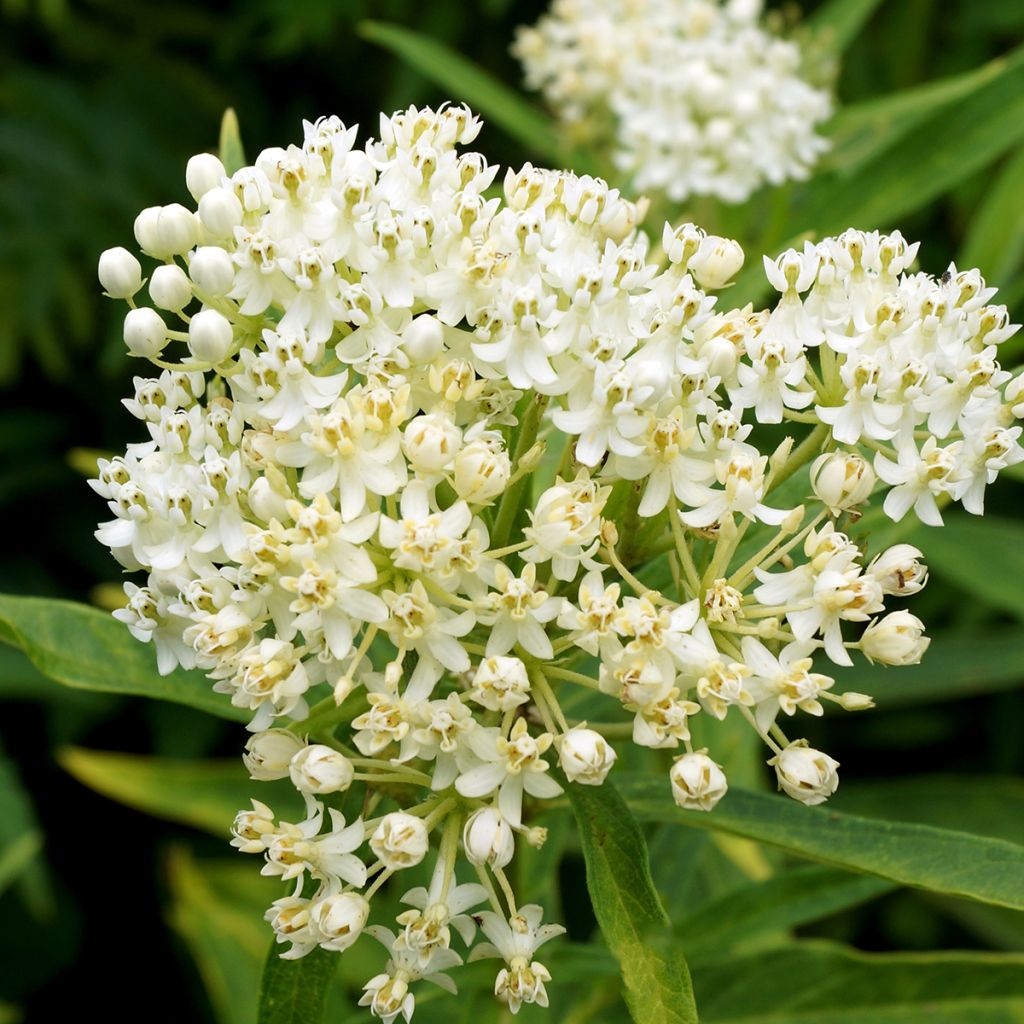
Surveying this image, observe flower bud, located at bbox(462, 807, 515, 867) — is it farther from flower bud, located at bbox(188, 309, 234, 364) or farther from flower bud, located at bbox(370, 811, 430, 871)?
flower bud, located at bbox(188, 309, 234, 364)

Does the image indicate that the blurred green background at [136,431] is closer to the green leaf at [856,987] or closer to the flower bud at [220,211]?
the green leaf at [856,987]

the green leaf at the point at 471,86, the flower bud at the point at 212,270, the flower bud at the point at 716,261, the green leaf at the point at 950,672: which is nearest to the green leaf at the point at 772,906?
the flower bud at the point at 716,261

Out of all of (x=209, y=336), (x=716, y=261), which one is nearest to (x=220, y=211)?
(x=209, y=336)

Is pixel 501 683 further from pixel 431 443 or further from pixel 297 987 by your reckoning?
pixel 297 987

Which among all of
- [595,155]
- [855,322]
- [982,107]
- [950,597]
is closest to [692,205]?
[595,155]

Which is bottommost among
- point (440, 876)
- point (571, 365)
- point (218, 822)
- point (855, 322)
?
point (218, 822)

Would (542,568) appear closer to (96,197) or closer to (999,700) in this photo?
(999,700)
